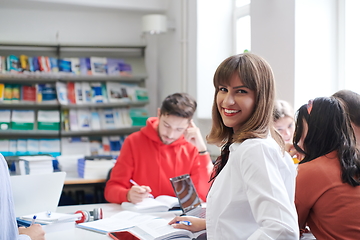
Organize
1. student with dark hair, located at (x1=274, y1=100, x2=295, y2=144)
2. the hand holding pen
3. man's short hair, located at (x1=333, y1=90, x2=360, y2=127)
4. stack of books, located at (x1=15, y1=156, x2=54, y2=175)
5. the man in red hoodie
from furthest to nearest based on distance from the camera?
stack of books, located at (x1=15, y1=156, x2=54, y2=175) → the man in red hoodie → student with dark hair, located at (x1=274, y1=100, x2=295, y2=144) → the hand holding pen → man's short hair, located at (x1=333, y1=90, x2=360, y2=127)

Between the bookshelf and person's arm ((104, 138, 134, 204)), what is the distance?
2020mm

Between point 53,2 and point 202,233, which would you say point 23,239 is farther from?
point 53,2

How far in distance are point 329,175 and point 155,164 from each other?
1.35 m

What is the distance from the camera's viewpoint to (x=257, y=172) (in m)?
1.11

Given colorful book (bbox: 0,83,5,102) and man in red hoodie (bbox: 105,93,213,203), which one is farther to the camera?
colorful book (bbox: 0,83,5,102)

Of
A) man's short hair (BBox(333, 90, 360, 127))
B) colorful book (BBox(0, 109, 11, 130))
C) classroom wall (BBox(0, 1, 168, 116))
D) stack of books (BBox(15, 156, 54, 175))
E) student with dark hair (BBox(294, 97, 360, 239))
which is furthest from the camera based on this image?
classroom wall (BBox(0, 1, 168, 116))

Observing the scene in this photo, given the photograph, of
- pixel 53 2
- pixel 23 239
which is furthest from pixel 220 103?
pixel 53 2

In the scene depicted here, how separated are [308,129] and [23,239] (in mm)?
1245

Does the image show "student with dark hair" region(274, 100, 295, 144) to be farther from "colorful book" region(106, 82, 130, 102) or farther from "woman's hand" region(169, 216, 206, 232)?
"colorful book" region(106, 82, 130, 102)

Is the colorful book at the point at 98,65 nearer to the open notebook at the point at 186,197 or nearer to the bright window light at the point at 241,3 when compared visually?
the bright window light at the point at 241,3

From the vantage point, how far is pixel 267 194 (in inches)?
42.4

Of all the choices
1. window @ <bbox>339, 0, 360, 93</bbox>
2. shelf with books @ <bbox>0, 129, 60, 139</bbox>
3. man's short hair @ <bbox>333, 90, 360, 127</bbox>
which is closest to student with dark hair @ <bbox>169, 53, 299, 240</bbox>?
man's short hair @ <bbox>333, 90, 360, 127</bbox>

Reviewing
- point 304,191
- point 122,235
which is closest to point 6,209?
point 122,235

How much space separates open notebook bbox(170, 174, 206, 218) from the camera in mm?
2057
